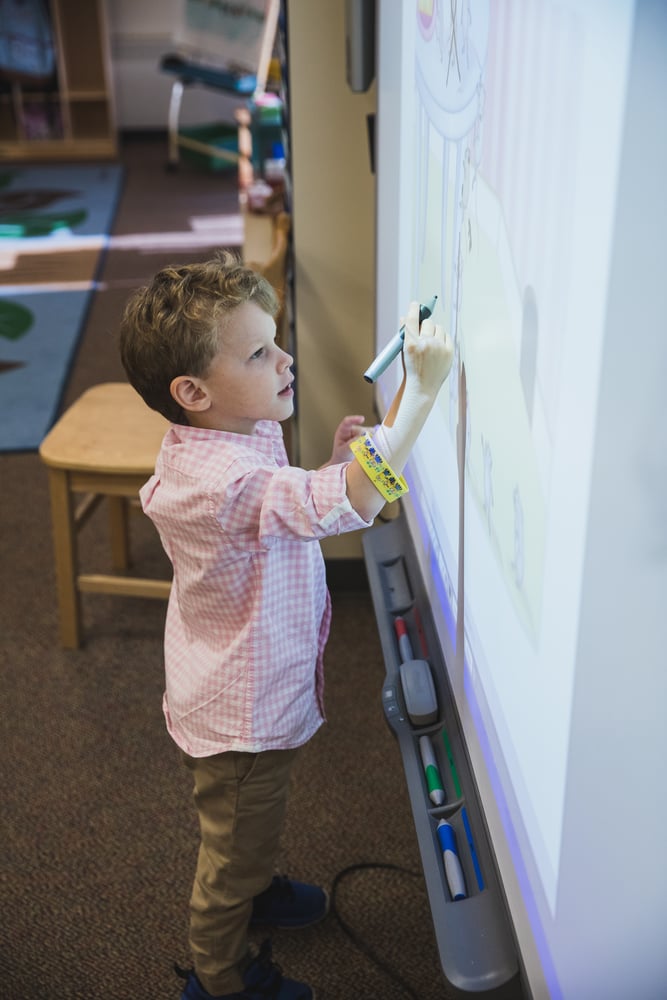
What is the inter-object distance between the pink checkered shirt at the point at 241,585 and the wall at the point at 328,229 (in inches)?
34.9

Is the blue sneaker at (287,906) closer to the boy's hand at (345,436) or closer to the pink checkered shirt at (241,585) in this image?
the pink checkered shirt at (241,585)

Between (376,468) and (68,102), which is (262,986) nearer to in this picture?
(376,468)

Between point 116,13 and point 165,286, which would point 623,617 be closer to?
point 165,286

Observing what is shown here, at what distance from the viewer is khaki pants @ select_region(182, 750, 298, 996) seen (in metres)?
1.20

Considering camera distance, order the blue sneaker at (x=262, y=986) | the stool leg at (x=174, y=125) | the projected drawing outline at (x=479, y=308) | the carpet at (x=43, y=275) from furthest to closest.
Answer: the stool leg at (x=174, y=125), the carpet at (x=43, y=275), the blue sneaker at (x=262, y=986), the projected drawing outline at (x=479, y=308)

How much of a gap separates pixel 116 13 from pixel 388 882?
230 inches

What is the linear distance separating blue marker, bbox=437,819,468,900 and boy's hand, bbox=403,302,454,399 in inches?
16.7

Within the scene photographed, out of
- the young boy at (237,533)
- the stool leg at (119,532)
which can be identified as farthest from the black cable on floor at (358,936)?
the stool leg at (119,532)

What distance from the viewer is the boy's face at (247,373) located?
1033 millimetres

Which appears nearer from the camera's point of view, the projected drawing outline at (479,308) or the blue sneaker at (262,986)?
the projected drawing outline at (479,308)

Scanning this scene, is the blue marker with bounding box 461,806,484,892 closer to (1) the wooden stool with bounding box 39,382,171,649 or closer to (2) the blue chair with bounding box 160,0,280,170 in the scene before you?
(1) the wooden stool with bounding box 39,382,171,649

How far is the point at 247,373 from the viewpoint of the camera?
104 cm

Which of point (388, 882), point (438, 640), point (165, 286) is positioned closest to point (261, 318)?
point (165, 286)

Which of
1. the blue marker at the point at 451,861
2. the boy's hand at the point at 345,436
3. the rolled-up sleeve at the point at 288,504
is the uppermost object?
the rolled-up sleeve at the point at 288,504
